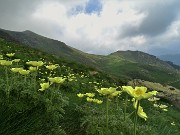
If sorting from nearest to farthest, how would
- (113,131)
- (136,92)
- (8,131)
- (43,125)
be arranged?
(136,92) < (8,131) < (113,131) < (43,125)

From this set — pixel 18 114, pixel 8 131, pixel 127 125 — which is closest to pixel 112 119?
pixel 127 125

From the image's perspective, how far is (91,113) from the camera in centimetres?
688

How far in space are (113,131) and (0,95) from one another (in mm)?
2124

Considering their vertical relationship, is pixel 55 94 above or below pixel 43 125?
above

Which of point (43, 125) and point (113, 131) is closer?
point (113, 131)

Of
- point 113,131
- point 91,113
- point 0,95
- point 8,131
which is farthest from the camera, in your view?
point 91,113

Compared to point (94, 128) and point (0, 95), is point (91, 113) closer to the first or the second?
point (94, 128)

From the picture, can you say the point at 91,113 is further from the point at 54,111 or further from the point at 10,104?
the point at 10,104

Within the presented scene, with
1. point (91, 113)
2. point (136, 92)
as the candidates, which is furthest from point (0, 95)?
point (136, 92)

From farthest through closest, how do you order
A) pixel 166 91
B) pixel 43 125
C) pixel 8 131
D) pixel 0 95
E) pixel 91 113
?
pixel 166 91
pixel 91 113
pixel 0 95
pixel 43 125
pixel 8 131

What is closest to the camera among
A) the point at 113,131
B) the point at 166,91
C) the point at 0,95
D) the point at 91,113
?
the point at 113,131

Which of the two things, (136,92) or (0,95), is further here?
(0,95)

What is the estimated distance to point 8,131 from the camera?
480 cm

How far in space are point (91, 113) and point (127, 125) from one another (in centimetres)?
132
